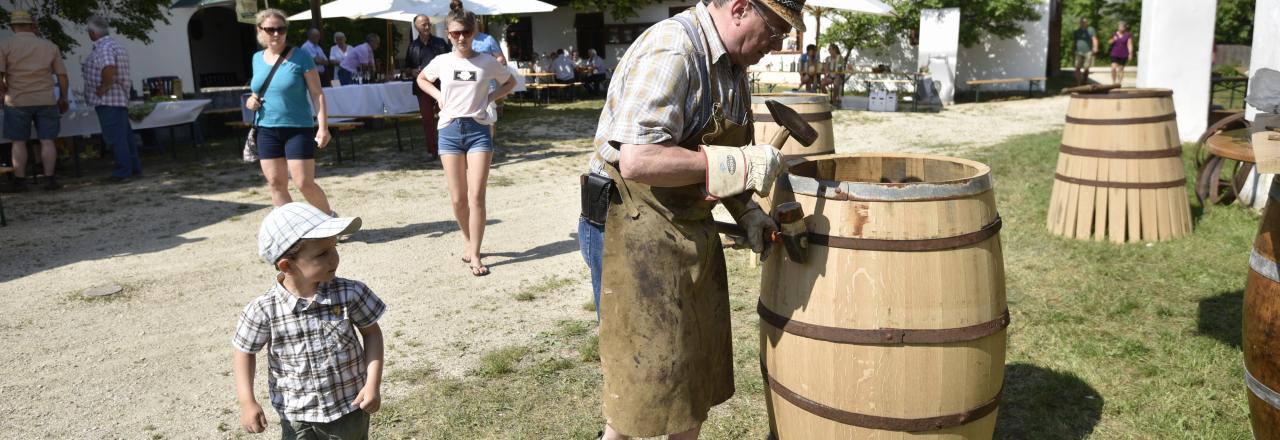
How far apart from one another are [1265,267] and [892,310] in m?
1.04

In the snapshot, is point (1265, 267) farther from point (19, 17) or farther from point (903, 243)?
point (19, 17)

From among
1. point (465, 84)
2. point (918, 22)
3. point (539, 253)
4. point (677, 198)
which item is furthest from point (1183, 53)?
point (918, 22)

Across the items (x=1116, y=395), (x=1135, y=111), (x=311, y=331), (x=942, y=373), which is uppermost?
(x=1135, y=111)

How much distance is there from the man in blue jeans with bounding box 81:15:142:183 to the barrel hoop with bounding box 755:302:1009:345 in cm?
942

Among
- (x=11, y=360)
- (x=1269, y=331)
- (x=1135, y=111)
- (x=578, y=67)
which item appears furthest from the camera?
(x=578, y=67)

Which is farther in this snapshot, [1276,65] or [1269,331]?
[1276,65]

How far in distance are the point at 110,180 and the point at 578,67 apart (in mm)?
12790

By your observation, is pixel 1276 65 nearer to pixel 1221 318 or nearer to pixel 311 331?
pixel 1221 318

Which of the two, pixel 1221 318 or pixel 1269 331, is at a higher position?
pixel 1269 331

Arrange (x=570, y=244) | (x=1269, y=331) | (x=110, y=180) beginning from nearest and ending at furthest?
(x=1269, y=331) → (x=570, y=244) → (x=110, y=180)

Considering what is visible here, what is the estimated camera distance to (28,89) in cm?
898

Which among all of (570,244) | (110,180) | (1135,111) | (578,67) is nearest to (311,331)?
(570,244)

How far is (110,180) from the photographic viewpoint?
984cm

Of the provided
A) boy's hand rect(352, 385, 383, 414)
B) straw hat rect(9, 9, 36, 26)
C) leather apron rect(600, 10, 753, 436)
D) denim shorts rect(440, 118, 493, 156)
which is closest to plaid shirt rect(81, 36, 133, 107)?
straw hat rect(9, 9, 36, 26)
